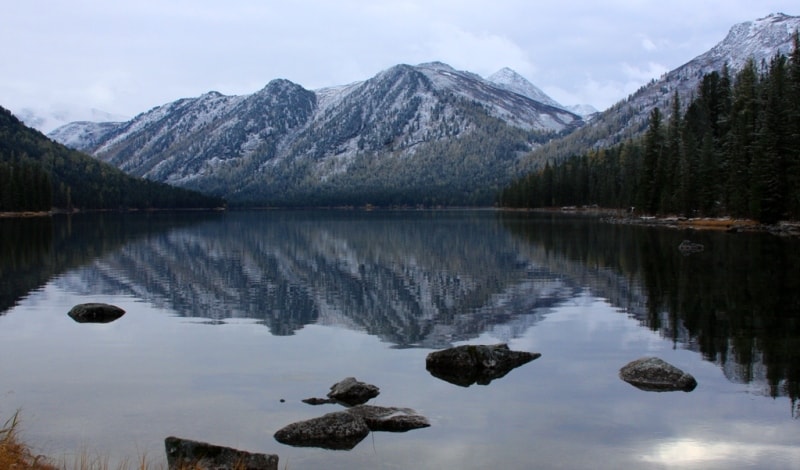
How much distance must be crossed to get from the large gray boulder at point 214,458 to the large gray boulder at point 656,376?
12.3 meters

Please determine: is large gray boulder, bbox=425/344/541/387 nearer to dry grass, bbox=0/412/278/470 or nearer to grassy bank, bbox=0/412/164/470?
dry grass, bbox=0/412/278/470

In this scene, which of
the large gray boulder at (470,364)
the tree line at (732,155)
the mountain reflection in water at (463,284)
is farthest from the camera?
the tree line at (732,155)

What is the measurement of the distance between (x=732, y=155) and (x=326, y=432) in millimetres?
96159

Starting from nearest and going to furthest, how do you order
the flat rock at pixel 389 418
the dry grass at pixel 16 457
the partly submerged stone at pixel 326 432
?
1. the dry grass at pixel 16 457
2. the partly submerged stone at pixel 326 432
3. the flat rock at pixel 389 418

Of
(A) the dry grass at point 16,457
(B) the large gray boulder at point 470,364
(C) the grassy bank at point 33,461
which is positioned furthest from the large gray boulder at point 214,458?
(B) the large gray boulder at point 470,364

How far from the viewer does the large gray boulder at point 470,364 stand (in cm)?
2292

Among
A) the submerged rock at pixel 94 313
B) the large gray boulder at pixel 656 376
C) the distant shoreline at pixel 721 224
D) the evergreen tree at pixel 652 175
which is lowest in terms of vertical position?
the submerged rock at pixel 94 313

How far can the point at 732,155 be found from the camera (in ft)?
322

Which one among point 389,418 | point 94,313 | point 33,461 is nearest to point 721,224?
point 94,313

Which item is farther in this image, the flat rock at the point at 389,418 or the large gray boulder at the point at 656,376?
the large gray boulder at the point at 656,376

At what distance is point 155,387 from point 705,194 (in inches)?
4109

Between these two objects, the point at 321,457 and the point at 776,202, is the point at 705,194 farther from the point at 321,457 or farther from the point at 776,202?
the point at 321,457

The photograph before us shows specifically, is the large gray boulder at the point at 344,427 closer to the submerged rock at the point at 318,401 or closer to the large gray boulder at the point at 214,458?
the submerged rock at the point at 318,401

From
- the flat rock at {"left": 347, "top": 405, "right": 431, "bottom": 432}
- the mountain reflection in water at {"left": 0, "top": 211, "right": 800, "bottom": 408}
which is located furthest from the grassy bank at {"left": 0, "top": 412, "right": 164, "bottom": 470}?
the mountain reflection in water at {"left": 0, "top": 211, "right": 800, "bottom": 408}
